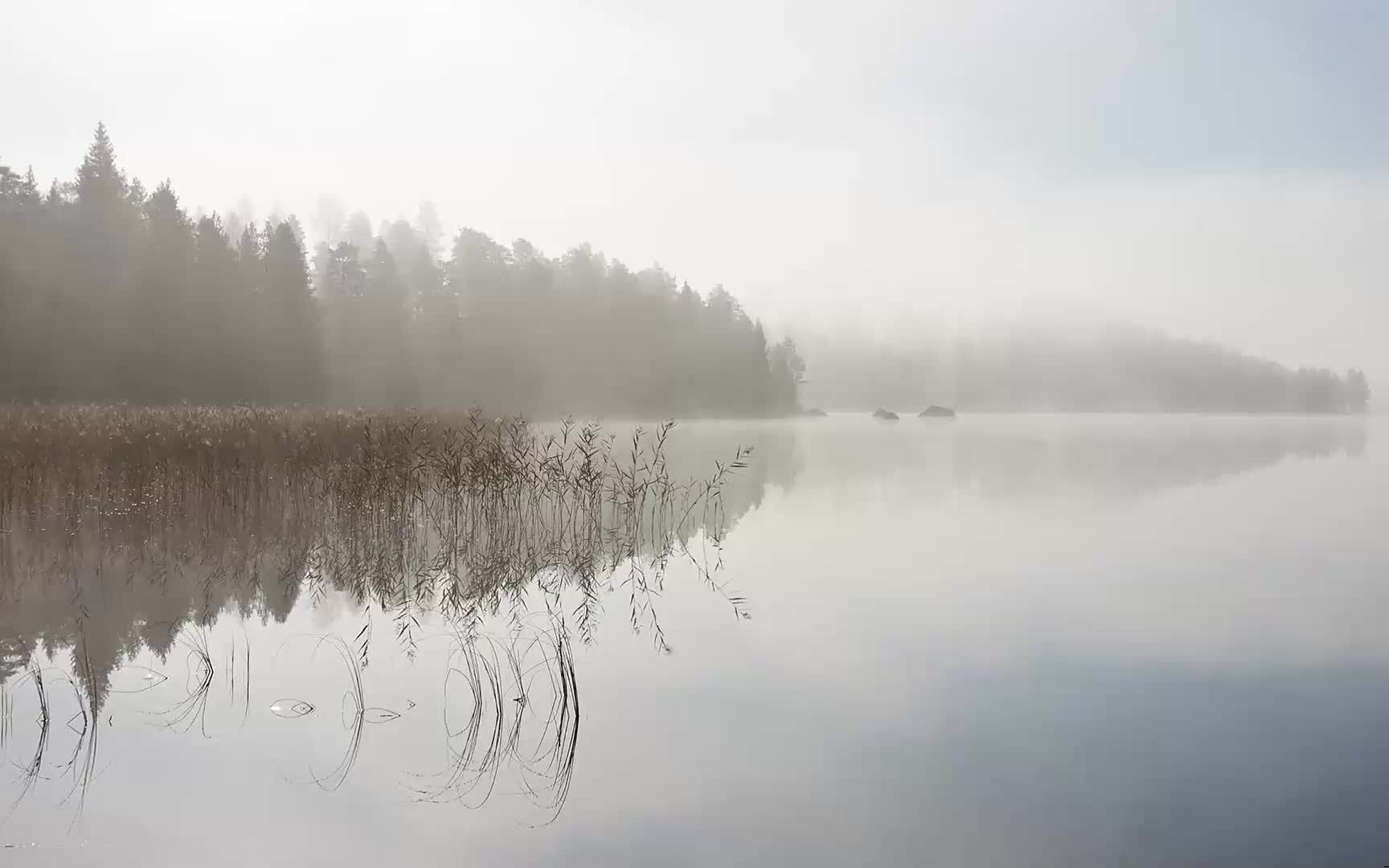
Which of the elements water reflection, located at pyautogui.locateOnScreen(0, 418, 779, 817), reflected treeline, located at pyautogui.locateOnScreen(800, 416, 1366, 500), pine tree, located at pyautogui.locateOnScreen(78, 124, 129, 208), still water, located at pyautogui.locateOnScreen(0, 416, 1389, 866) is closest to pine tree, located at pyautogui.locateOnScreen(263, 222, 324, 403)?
pine tree, located at pyautogui.locateOnScreen(78, 124, 129, 208)

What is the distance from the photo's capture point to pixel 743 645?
7355mm

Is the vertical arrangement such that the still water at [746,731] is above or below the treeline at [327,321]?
below

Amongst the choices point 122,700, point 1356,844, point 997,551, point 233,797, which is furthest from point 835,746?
point 997,551

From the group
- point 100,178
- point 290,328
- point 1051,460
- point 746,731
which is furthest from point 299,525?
point 100,178

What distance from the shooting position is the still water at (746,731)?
404 cm

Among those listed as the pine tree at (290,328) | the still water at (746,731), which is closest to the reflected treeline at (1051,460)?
the still water at (746,731)

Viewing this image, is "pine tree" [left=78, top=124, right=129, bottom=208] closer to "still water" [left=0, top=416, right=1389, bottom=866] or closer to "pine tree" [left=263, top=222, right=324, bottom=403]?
"pine tree" [left=263, top=222, right=324, bottom=403]

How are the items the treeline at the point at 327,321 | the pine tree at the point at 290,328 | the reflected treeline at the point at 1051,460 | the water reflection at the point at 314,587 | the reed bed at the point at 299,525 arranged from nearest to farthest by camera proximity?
1. the water reflection at the point at 314,587
2. the reed bed at the point at 299,525
3. the reflected treeline at the point at 1051,460
4. the treeline at the point at 327,321
5. the pine tree at the point at 290,328

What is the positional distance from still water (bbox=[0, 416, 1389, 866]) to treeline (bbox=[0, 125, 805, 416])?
3662cm

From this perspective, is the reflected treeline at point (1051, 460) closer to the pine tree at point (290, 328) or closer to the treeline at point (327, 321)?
the treeline at point (327, 321)

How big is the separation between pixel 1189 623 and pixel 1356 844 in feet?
15.1

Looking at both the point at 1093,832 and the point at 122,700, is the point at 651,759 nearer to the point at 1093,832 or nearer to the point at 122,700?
the point at 1093,832

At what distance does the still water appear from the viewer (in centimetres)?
404

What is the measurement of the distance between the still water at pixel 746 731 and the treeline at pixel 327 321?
3662 cm
